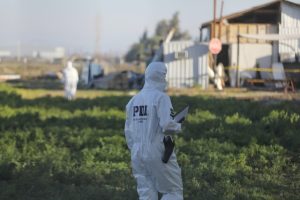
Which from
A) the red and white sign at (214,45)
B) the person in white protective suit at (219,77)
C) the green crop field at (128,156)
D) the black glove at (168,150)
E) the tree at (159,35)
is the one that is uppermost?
the tree at (159,35)

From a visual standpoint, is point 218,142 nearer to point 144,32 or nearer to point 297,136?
point 297,136

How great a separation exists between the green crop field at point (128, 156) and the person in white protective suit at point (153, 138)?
5.24 ft

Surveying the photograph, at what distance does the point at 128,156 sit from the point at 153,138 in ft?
18.7

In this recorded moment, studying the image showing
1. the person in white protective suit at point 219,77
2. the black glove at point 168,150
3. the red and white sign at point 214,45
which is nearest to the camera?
the black glove at point 168,150

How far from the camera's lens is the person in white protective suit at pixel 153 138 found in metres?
7.03

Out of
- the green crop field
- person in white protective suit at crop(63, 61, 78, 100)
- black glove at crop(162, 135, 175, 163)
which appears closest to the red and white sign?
person in white protective suit at crop(63, 61, 78, 100)

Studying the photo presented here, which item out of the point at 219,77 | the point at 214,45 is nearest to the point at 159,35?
the point at 219,77

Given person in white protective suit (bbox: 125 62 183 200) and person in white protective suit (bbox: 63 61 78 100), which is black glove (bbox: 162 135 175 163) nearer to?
person in white protective suit (bbox: 125 62 183 200)

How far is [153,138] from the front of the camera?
23.3ft

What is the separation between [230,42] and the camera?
38062 mm

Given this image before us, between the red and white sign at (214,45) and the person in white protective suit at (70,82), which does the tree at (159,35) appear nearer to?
the red and white sign at (214,45)

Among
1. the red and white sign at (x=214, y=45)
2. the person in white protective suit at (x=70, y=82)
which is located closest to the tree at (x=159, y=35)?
the red and white sign at (x=214, y=45)

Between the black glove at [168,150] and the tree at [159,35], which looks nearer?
the black glove at [168,150]

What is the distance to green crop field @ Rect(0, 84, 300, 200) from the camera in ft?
30.9
